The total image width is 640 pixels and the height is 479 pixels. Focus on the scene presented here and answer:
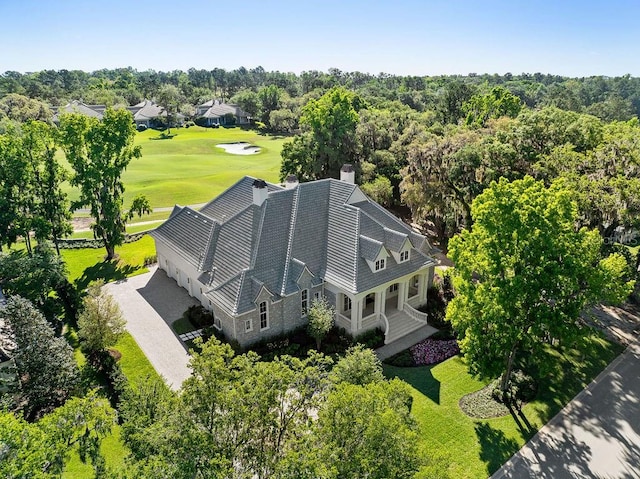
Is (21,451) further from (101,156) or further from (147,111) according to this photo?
(147,111)

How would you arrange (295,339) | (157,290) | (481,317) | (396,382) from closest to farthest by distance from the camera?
(396,382)
(481,317)
(295,339)
(157,290)

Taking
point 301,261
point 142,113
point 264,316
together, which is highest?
point 142,113

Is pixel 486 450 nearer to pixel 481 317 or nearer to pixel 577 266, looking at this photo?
pixel 481 317

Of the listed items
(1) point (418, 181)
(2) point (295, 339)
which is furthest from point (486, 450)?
(1) point (418, 181)

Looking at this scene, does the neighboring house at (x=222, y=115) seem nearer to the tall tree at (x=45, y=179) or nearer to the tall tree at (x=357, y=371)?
the tall tree at (x=45, y=179)

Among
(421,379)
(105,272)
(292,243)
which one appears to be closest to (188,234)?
(292,243)

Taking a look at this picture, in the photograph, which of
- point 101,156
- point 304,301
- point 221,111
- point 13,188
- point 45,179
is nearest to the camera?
point 304,301
